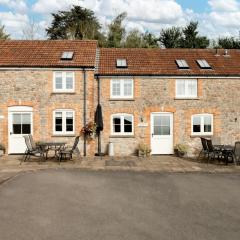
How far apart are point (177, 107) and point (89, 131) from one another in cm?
499

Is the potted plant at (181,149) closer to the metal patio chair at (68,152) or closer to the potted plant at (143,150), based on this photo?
the potted plant at (143,150)

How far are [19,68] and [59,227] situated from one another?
14.0 metres

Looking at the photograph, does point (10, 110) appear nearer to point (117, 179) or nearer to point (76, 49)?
point (76, 49)

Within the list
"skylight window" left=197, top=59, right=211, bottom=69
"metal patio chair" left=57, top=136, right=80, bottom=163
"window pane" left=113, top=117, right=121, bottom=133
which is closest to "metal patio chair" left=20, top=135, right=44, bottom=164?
"metal patio chair" left=57, top=136, right=80, bottom=163

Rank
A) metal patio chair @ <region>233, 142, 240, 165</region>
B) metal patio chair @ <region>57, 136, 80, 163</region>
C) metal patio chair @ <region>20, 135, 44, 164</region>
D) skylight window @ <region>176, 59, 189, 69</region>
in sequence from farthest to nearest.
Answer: skylight window @ <region>176, 59, 189, 69</region>
metal patio chair @ <region>57, 136, 80, 163</region>
metal patio chair @ <region>20, 135, 44, 164</region>
metal patio chair @ <region>233, 142, 240, 165</region>

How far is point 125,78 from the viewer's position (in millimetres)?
21328

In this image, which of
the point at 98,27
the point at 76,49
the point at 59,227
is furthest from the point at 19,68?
the point at 98,27

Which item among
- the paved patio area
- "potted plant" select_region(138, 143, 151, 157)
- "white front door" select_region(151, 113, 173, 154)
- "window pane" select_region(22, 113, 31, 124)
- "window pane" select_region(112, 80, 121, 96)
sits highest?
"window pane" select_region(112, 80, 121, 96)

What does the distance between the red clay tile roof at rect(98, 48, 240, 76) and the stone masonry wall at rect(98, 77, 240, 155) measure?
45 cm

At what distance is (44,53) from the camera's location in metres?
21.8

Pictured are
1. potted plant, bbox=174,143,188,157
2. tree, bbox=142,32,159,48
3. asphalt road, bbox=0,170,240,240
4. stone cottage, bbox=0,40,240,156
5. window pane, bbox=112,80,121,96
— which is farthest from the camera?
tree, bbox=142,32,159,48

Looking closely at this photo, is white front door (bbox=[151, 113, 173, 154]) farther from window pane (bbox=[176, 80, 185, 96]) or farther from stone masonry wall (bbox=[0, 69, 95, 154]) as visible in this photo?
stone masonry wall (bbox=[0, 69, 95, 154])

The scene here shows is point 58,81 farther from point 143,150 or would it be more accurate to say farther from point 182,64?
point 182,64

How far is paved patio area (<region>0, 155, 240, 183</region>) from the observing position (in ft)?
54.2
